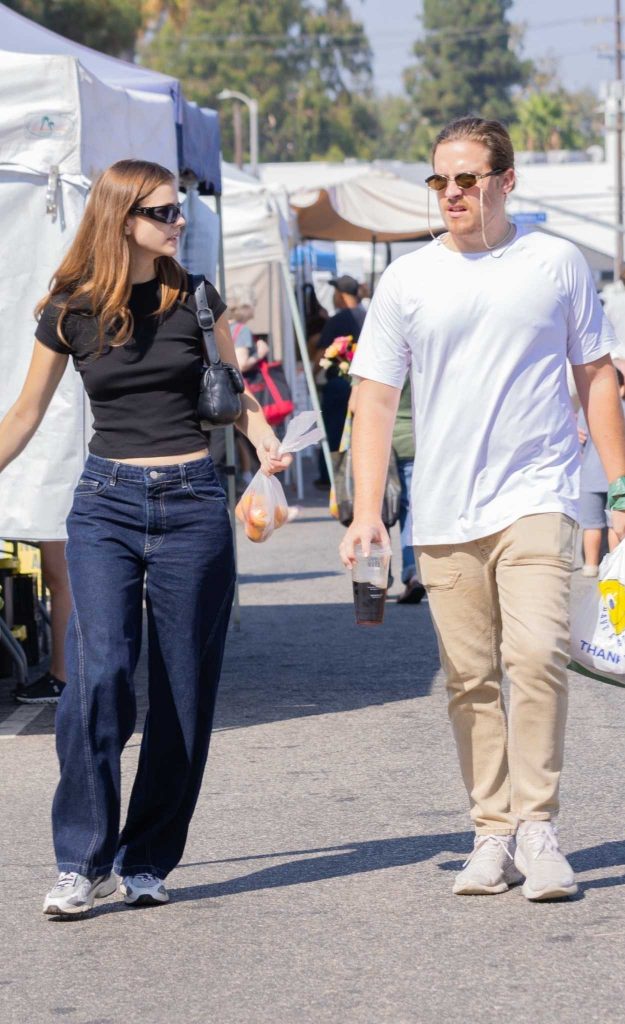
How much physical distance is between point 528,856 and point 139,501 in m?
1.38

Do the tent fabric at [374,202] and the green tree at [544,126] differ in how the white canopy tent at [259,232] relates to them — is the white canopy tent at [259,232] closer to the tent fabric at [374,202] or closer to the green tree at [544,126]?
the tent fabric at [374,202]

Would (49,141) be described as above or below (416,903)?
above

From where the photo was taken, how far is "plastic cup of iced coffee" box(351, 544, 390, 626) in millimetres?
4684

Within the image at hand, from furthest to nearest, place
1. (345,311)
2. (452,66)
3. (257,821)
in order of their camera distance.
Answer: (452,66) → (345,311) → (257,821)

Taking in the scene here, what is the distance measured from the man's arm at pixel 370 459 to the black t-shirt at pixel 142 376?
1.42 feet

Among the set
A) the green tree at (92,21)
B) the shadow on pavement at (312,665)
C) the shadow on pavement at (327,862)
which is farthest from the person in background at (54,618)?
the green tree at (92,21)

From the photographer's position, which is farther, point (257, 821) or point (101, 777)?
point (257, 821)

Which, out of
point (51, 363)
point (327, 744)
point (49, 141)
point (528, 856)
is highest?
point (49, 141)

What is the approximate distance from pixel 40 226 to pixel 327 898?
3.42 metres

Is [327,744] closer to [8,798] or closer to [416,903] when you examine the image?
[8,798]

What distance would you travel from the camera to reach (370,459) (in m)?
4.74

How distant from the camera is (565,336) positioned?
184 inches

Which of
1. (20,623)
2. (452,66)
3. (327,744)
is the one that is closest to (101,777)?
(327,744)

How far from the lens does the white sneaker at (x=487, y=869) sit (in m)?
4.74
